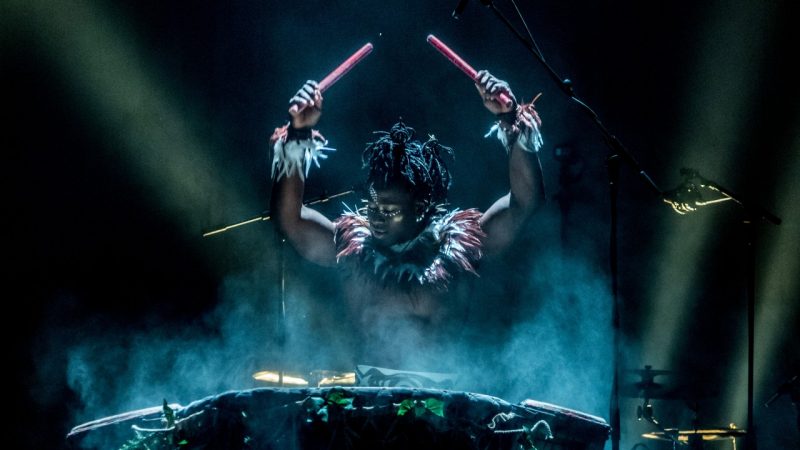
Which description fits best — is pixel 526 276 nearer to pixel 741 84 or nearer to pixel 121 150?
pixel 741 84

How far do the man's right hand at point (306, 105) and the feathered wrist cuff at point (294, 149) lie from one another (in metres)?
0.06

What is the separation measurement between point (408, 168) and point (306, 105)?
61 cm

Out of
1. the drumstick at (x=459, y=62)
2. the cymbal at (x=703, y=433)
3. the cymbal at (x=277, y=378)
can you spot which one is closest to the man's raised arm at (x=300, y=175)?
the drumstick at (x=459, y=62)

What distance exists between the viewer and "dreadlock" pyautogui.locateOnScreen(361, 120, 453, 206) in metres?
3.23

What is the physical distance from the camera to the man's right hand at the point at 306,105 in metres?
2.86

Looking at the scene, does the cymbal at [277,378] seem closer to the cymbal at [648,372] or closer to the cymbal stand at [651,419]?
the cymbal at [648,372]

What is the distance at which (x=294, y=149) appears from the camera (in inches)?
118

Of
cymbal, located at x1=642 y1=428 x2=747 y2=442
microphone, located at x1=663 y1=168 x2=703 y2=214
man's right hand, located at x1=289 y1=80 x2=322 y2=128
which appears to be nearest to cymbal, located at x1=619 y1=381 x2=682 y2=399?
cymbal, located at x1=642 y1=428 x2=747 y2=442

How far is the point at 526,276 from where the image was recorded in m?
4.95

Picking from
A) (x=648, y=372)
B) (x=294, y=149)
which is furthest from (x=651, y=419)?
(x=294, y=149)

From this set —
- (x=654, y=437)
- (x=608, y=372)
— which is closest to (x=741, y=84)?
(x=608, y=372)

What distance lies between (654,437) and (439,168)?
10.0ft

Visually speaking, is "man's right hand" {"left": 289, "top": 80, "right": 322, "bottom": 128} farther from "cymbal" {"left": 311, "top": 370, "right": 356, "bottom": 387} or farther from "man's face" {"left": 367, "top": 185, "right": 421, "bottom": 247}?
"cymbal" {"left": 311, "top": 370, "right": 356, "bottom": 387}

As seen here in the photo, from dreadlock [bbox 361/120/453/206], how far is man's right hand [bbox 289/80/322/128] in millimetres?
458
